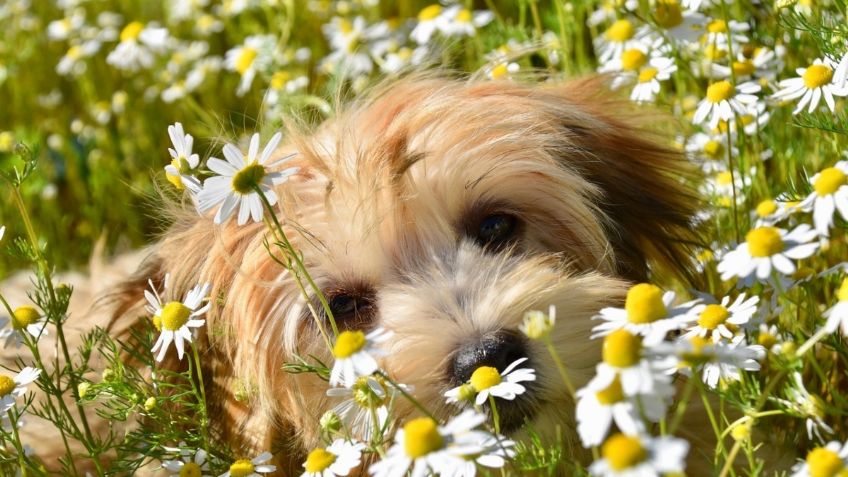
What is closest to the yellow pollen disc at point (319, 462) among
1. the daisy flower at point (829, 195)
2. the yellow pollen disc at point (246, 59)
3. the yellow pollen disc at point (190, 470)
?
the yellow pollen disc at point (190, 470)

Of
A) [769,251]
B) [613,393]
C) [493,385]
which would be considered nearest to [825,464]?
[613,393]

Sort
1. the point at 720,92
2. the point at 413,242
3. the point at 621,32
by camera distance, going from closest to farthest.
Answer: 1. the point at 720,92
2. the point at 413,242
3. the point at 621,32

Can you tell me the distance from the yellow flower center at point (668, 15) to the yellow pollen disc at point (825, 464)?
79.7 inches

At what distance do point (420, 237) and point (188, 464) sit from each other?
87 cm

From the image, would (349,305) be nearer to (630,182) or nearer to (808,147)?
(630,182)

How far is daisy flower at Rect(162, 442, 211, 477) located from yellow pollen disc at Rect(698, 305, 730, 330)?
43.9 inches

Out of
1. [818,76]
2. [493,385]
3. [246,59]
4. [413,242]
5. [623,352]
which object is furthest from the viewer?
[246,59]

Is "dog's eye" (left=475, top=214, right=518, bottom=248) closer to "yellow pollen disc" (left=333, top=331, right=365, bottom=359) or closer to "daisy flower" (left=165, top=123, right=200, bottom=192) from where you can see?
"daisy flower" (left=165, top=123, right=200, bottom=192)

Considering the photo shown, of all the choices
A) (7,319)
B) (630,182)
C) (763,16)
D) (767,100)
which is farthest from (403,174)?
(763,16)

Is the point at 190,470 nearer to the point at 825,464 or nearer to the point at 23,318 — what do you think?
the point at 23,318

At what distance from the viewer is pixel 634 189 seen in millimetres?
2982

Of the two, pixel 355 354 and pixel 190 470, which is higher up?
pixel 355 354

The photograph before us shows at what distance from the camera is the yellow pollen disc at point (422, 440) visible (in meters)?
1.53

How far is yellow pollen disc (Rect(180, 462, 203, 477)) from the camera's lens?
223 centimetres
